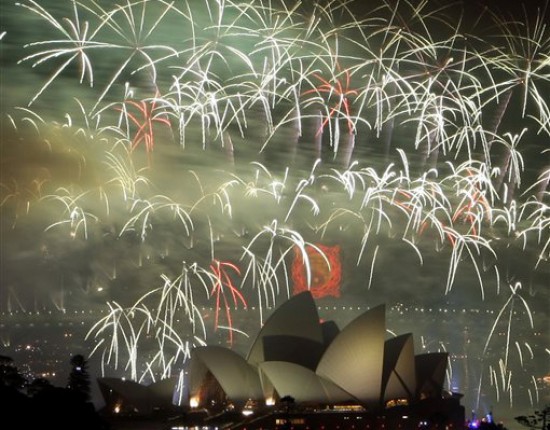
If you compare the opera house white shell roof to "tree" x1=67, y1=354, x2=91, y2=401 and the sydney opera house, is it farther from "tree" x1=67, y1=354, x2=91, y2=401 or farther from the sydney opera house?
A: "tree" x1=67, y1=354, x2=91, y2=401

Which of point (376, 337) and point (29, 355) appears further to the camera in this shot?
point (29, 355)

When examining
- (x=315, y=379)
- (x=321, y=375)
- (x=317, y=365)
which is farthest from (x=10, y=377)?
(x=317, y=365)

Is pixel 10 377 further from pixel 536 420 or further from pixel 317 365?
pixel 536 420

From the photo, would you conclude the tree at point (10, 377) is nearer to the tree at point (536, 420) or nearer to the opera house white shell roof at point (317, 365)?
the opera house white shell roof at point (317, 365)

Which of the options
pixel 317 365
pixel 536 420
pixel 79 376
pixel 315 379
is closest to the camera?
pixel 536 420

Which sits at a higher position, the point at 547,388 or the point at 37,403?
the point at 37,403

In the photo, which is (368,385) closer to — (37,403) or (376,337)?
(376,337)

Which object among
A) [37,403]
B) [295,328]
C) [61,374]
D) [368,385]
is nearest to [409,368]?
[368,385]
